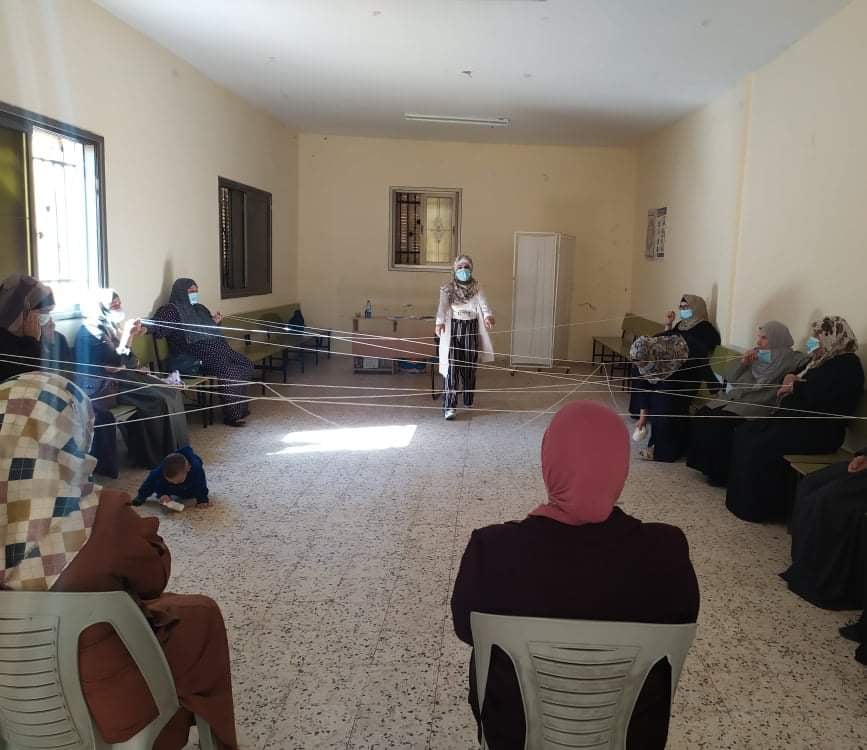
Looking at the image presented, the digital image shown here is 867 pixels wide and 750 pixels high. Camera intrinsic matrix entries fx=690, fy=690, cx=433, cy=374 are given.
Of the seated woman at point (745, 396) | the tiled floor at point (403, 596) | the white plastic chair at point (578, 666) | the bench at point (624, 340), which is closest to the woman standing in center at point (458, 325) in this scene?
the tiled floor at point (403, 596)

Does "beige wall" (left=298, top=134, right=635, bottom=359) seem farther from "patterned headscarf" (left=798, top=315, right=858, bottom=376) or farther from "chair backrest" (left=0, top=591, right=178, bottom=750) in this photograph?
"chair backrest" (left=0, top=591, right=178, bottom=750)

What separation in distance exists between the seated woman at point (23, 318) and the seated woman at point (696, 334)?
4107 mm

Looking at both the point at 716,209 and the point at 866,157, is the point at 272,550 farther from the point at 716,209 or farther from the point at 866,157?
the point at 716,209

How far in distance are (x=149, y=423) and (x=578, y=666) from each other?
11.6 ft

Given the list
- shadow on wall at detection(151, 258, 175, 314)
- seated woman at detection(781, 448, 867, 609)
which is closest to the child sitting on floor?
shadow on wall at detection(151, 258, 175, 314)

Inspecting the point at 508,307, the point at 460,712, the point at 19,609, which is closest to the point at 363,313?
the point at 508,307

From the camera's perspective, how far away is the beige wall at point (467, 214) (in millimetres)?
8453

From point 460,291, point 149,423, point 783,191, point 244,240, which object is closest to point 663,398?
point 783,191

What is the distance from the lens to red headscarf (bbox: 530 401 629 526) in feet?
4.05

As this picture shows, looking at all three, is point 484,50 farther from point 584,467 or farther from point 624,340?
point 584,467

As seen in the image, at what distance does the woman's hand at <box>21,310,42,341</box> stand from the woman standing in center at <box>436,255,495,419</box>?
3.13 m

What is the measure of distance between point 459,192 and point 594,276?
1992 mm

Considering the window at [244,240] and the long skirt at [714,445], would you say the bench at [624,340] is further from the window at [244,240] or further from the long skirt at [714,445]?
the window at [244,240]

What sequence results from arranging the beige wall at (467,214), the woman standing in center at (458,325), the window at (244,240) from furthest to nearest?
the beige wall at (467,214) < the window at (244,240) < the woman standing in center at (458,325)
